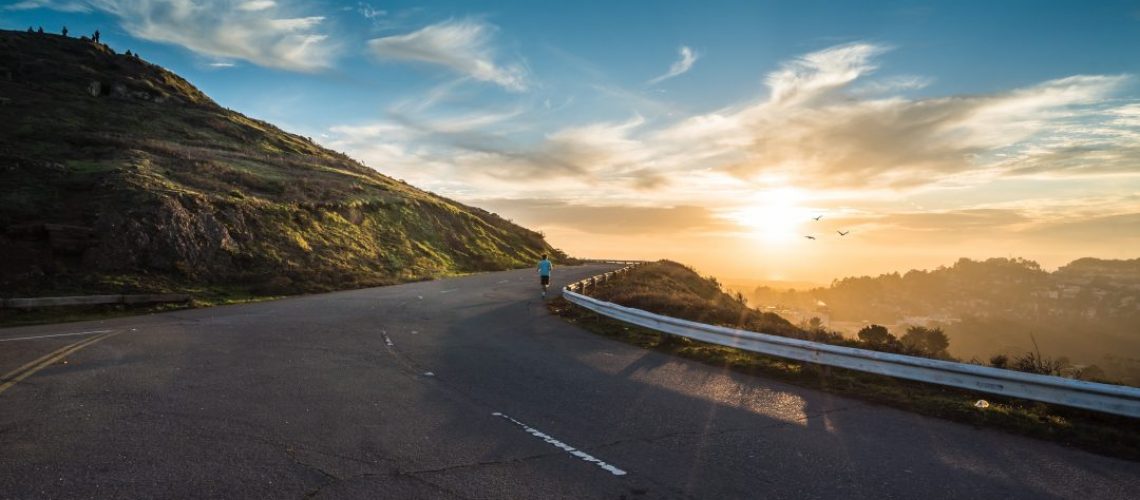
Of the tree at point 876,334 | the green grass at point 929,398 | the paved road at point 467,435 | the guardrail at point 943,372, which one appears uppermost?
the tree at point 876,334

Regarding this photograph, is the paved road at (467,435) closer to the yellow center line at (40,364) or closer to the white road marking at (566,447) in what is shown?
the white road marking at (566,447)

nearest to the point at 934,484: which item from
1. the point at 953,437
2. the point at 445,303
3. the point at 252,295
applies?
the point at 953,437

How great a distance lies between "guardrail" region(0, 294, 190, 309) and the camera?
1684 cm

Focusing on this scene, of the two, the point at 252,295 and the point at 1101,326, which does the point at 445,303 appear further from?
the point at 1101,326

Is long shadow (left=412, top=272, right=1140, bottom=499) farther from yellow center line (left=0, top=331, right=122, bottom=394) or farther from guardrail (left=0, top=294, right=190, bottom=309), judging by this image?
guardrail (left=0, top=294, right=190, bottom=309)

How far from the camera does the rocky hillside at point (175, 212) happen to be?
21.3 meters

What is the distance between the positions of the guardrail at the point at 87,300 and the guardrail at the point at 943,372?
18.6 meters

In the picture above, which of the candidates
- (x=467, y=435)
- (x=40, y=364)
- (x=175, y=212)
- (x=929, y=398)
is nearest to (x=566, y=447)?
(x=467, y=435)

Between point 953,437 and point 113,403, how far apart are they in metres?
11.0

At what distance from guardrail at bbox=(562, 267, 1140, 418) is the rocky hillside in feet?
68.3

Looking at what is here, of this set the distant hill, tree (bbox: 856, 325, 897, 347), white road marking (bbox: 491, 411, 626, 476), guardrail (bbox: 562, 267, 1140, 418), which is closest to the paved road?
white road marking (bbox: 491, 411, 626, 476)

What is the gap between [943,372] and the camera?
8.36 m

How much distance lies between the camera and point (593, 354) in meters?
11.8

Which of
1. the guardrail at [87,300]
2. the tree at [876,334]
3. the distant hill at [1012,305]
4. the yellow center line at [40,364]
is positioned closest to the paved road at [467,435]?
the yellow center line at [40,364]
